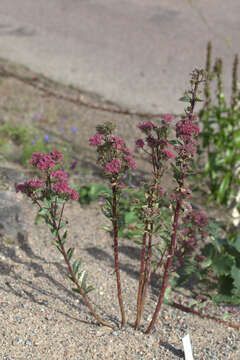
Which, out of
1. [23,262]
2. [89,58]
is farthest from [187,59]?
[23,262]

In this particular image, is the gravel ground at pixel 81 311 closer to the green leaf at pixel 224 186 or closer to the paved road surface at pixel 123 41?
the green leaf at pixel 224 186

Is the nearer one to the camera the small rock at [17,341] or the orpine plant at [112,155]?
the orpine plant at [112,155]

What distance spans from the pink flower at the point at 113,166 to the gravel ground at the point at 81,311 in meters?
1.05

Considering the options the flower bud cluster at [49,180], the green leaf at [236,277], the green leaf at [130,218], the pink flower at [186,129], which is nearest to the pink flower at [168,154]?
the pink flower at [186,129]

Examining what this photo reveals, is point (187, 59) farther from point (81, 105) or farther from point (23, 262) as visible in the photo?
point (23, 262)

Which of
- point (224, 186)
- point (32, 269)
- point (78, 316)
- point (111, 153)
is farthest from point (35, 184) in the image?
point (224, 186)

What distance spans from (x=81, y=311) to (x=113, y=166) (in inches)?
47.0

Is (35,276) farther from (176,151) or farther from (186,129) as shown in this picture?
(186,129)

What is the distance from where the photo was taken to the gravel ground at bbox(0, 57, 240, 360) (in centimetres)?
259

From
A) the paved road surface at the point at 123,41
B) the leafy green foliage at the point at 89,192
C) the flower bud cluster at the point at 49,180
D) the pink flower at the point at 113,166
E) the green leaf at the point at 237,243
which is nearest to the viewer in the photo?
the pink flower at the point at 113,166

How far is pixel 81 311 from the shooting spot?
2.95 meters

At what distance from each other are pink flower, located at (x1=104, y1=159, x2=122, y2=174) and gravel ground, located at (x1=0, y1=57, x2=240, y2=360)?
1051 mm

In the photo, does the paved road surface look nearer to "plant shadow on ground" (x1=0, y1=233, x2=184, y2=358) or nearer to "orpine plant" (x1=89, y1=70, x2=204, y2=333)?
"plant shadow on ground" (x1=0, y1=233, x2=184, y2=358)

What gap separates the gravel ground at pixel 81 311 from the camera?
2.59 meters
